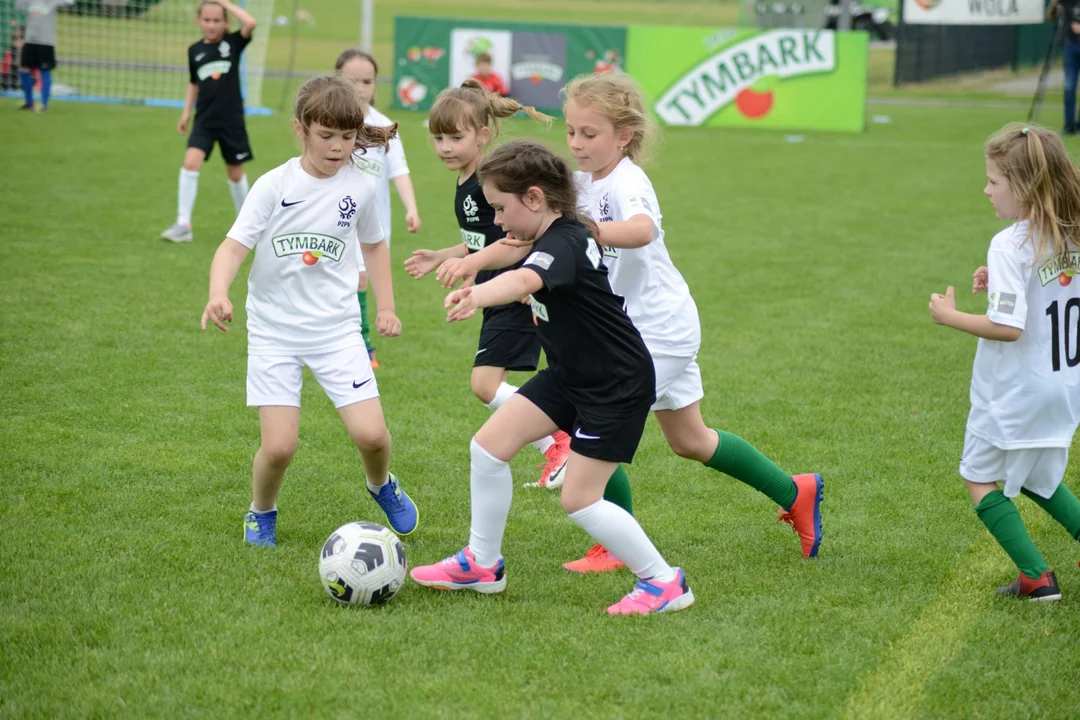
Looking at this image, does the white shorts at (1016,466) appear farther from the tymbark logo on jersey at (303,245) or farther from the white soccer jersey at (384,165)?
the white soccer jersey at (384,165)

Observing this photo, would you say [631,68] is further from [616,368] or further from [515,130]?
[616,368]

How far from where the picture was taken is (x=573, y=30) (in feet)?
63.4

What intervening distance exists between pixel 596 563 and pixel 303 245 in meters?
1.57

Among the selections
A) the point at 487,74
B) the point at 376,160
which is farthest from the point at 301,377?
the point at 487,74

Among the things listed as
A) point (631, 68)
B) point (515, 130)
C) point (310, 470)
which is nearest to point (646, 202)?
point (310, 470)

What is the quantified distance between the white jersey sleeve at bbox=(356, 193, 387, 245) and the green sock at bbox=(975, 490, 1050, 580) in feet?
7.80

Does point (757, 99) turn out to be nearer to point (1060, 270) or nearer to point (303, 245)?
point (1060, 270)

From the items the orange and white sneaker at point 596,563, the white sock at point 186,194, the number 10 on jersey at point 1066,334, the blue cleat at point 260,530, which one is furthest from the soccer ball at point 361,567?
the white sock at point 186,194

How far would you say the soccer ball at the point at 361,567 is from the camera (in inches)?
148

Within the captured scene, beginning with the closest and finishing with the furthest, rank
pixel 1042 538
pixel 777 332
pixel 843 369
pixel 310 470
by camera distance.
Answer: pixel 1042 538 → pixel 310 470 → pixel 843 369 → pixel 777 332

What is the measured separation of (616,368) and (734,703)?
3.50 feet

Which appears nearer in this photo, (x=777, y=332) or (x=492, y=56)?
(x=777, y=332)

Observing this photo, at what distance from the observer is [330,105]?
405 cm

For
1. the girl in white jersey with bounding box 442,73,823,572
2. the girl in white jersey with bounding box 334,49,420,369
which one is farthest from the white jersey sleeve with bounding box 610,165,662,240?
the girl in white jersey with bounding box 334,49,420,369
